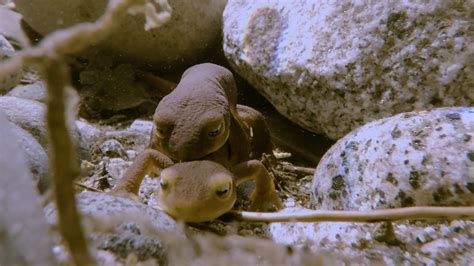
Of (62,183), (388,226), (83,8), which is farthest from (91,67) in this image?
(62,183)

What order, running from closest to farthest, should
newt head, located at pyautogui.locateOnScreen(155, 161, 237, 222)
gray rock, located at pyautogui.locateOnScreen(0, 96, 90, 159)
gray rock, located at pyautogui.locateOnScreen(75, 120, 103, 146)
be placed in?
newt head, located at pyautogui.locateOnScreen(155, 161, 237, 222), gray rock, located at pyautogui.locateOnScreen(0, 96, 90, 159), gray rock, located at pyautogui.locateOnScreen(75, 120, 103, 146)

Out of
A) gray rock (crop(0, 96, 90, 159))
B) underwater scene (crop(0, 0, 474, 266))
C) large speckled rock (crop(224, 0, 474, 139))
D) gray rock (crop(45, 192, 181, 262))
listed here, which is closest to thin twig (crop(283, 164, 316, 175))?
underwater scene (crop(0, 0, 474, 266))

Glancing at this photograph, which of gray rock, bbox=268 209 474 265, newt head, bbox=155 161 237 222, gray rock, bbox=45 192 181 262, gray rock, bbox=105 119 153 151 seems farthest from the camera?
gray rock, bbox=105 119 153 151

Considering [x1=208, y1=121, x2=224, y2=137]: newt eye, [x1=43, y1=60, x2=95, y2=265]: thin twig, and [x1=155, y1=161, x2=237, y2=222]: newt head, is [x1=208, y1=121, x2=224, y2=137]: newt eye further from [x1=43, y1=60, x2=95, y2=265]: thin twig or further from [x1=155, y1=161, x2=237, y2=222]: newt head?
[x1=43, y1=60, x2=95, y2=265]: thin twig

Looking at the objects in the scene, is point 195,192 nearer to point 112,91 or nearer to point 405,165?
point 405,165

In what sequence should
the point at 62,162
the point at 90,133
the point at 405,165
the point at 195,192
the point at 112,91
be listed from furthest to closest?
the point at 112,91
the point at 90,133
the point at 195,192
the point at 405,165
the point at 62,162

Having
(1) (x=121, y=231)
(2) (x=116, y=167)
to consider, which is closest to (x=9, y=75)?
(2) (x=116, y=167)
